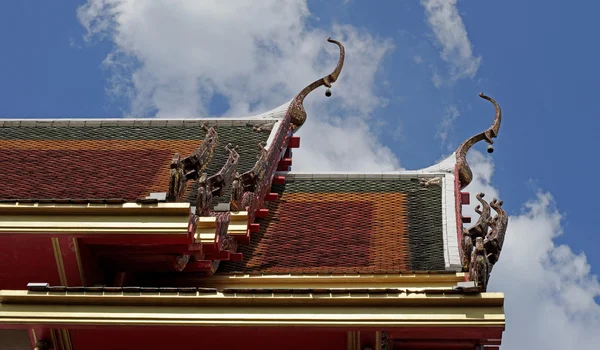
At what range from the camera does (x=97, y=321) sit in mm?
13062

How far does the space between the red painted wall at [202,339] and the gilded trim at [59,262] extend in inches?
36.8

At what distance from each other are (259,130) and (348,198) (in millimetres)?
1913

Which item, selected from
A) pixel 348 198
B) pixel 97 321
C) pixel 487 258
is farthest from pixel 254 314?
pixel 348 198

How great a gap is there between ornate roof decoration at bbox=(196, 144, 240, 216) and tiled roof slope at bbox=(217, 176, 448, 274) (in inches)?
39.5

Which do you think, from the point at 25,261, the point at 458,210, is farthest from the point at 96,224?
the point at 458,210

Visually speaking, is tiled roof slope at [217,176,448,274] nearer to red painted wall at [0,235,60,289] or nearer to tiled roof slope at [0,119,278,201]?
tiled roof slope at [0,119,278,201]

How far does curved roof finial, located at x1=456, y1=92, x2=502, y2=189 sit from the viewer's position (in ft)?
63.1

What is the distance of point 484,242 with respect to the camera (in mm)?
14266

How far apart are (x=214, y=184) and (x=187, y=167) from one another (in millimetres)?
376

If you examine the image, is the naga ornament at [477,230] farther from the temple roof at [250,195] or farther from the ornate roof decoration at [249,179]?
the ornate roof decoration at [249,179]

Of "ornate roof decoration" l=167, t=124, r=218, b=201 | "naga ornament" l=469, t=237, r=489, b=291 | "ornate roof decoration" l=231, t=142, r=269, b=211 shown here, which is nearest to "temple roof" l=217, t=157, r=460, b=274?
"ornate roof decoration" l=231, t=142, r=269, b=211

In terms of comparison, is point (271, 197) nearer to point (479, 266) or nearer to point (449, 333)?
point (479, 266)

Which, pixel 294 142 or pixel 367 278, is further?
pixel 294 142

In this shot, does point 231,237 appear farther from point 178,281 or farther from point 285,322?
point 285,322
